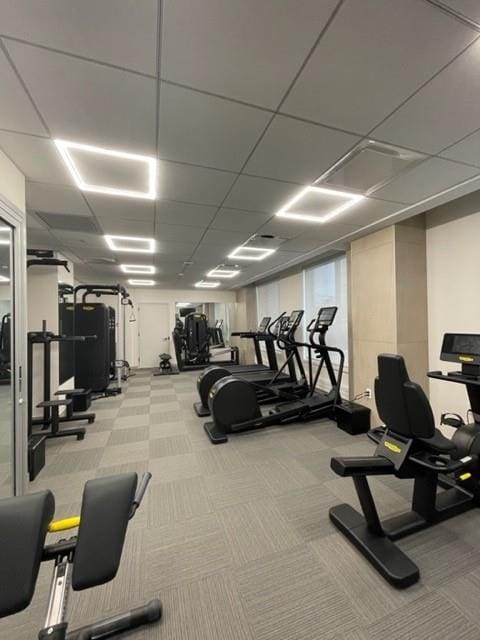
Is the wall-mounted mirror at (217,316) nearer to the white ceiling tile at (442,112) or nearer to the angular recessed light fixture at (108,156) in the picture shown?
the angular recessed light fixture at (108,156)

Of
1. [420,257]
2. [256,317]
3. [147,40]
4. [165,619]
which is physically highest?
[147,40]

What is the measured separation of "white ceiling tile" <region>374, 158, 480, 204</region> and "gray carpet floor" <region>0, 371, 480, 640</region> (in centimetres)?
286

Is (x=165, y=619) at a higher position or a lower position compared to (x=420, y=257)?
lower

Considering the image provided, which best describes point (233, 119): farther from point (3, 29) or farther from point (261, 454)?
point (261, 454)

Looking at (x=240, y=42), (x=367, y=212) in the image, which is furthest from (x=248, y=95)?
(x=367, y=212)

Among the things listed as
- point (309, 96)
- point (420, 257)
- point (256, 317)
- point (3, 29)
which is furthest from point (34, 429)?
point (256, 317)

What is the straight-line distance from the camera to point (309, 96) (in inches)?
62.5

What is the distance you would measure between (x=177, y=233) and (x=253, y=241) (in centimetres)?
120

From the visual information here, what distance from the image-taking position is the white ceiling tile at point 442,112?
4.71ft

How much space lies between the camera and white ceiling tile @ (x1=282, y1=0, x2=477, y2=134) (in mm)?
1166

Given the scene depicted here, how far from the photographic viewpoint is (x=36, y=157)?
2.14 metres

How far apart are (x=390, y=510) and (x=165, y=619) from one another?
1839 mm

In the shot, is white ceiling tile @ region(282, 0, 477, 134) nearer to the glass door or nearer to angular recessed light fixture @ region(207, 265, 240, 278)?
the glass door

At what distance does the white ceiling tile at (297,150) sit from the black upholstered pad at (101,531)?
84.3 inches
